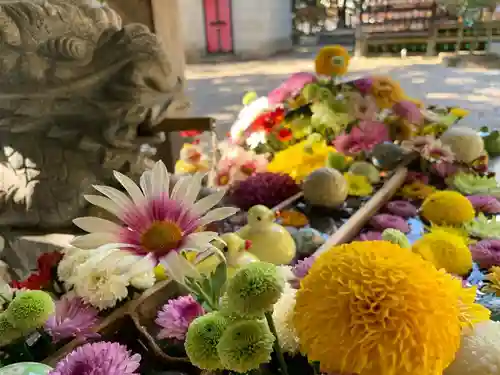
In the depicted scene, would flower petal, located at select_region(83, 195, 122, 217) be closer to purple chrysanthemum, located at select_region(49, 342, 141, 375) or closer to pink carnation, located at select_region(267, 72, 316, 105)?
purple chrysanthemum, located at select_region(49, 342, 141, 375)

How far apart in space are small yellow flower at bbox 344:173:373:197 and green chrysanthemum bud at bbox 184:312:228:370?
698 millimetres

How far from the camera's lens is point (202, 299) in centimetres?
41

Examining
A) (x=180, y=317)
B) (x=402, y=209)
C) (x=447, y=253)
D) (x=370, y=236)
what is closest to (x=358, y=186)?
(x=402, y=209)

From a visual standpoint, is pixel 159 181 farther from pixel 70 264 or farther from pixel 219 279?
pixel 70 264

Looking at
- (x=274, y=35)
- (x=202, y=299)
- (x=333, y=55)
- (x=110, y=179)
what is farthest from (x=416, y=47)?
(x=202, y=299)

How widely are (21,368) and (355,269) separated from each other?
28 centimetres

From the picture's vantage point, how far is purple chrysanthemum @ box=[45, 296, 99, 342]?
1.70ft

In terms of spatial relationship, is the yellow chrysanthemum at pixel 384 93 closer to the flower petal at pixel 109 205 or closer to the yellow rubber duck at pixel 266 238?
the yellow rubber duck at pixel 266 238

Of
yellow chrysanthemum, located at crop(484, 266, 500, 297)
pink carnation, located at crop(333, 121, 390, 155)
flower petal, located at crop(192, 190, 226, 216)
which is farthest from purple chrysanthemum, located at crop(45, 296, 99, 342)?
pink carnation, located at crop(333, 121, 390, 155)

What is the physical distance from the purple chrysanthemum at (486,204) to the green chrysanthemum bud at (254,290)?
0.74 m

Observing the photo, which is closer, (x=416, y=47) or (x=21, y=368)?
(x=21, y=368)

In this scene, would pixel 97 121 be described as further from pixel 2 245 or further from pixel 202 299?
pixel 202 299

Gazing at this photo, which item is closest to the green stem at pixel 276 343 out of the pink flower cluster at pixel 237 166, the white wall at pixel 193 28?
the pink flower cluster at pixel 237 166

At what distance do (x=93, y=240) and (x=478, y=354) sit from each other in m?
0.30
